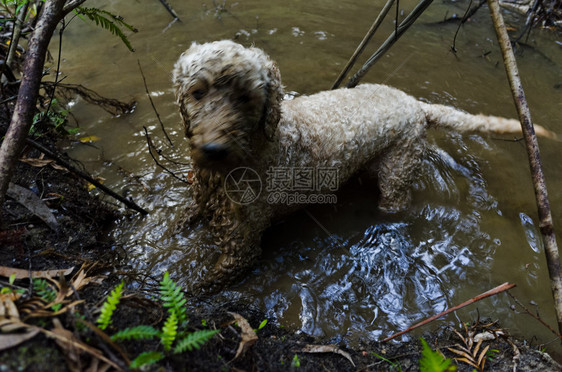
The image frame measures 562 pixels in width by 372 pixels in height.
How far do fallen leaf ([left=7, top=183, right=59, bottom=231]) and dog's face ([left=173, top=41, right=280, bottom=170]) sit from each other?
4.44 feet

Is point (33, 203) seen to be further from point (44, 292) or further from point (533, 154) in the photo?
point (533, 154)

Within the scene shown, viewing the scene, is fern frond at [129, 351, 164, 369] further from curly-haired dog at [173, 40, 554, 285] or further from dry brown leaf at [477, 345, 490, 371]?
dry brown leaf at [477, 345, 490, 371]

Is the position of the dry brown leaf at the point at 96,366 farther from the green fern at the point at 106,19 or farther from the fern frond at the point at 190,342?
the green fern at the point at 106,19

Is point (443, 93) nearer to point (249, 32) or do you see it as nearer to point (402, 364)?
point (249, 32)

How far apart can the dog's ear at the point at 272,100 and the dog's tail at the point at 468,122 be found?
1962 mm

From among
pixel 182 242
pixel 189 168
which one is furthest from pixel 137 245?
pixel 189 168

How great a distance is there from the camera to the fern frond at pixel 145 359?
1.13m

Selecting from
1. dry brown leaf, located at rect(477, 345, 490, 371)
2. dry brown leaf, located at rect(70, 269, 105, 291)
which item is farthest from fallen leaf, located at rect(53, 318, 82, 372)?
dry brown leaf, located at rect(477, 345, 490, 371)

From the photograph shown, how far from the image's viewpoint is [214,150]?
6.61 ft

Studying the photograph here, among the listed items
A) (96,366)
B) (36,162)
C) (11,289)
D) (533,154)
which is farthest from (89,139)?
(533,154)

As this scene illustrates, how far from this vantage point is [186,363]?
52.1 inches

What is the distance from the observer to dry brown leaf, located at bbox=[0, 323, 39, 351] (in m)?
1.08

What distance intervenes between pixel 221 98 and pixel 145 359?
5.14ft

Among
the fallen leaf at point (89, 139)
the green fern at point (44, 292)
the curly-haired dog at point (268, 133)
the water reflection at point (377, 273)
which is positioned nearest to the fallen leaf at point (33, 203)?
the curly-haired dog at point (268, 133)
